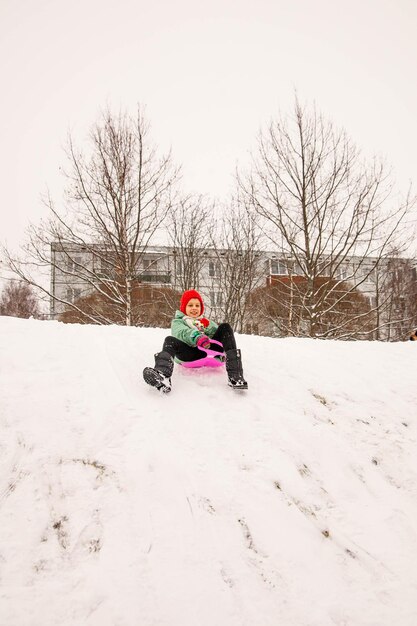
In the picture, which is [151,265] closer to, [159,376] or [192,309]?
[192,309]

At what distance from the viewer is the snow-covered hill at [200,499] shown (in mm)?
1944

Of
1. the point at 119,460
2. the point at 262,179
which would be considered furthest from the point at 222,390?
the point at 262,179

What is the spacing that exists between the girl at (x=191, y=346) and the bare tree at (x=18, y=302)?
28.3 metres

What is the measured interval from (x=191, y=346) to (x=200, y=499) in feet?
7.16

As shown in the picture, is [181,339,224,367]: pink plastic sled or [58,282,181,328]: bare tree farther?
[58,282,181,328]: bare tree

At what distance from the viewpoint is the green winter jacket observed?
14.5 feet

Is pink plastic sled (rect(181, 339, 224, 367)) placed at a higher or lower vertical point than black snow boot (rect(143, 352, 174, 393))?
higher

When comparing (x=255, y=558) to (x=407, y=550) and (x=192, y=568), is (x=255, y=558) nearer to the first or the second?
(x=192, y=568)

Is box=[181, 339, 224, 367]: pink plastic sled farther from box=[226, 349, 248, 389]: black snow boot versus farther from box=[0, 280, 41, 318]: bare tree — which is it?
box=[0, 280, 41, 318]: bare tree

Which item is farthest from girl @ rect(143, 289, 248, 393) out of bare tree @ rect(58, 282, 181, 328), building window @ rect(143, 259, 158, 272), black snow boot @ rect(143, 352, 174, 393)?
bare tree @ rect(58, 282, 181, 328)

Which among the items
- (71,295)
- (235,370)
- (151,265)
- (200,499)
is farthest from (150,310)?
(200,499)

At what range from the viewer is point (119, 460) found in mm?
2854

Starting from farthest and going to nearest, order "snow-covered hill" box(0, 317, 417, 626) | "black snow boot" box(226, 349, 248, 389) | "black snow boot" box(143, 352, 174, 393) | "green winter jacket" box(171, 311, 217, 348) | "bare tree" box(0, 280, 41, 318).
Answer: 1. "bare tree" box(0, 280, 41, 318)
2. "green winter jacket" box(171, 311, 217, 348)
3. "black snow boot" box(226, 349, 248, 389)
4. "black snow boot" box(143, 352, 174, 393)
5. "snow-covered hill" box(0, 317, 417, 626)

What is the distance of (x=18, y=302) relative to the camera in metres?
30.2
